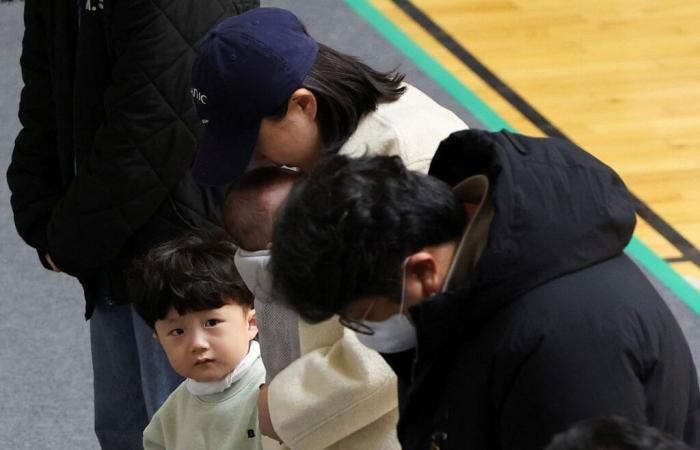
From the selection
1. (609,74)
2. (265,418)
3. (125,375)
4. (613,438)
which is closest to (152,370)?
(125,375)

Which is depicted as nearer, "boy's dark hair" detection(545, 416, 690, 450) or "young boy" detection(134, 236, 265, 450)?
"boy's dark hair" detection(545, 416, 690, 450)

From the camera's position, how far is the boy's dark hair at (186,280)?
8.68 ft

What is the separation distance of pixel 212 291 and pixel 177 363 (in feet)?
0.53

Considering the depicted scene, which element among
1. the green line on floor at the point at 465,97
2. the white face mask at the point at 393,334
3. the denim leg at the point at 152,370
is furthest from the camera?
the green line on floor at the point at 465,97

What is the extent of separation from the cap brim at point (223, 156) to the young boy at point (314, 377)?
28 mm

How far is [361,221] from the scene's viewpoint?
61.5 inches

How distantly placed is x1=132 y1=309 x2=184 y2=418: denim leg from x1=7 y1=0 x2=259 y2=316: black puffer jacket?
0.32 feet

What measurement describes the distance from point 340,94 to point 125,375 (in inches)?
48.1

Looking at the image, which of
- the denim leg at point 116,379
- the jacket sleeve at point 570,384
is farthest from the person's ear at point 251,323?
the jacket sleeve at point 570,384

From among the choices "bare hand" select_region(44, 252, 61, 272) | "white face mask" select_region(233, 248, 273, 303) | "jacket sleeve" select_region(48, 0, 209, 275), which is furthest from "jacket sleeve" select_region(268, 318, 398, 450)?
"bare hand" select_region(44, 252, 61, 272)

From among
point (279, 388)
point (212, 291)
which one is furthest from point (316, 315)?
point (212, 291)

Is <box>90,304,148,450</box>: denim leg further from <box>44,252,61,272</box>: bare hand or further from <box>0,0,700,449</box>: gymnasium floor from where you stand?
<box>0,0,700,449</box>: gymnasium floor

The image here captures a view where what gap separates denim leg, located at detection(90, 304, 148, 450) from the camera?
301 cm

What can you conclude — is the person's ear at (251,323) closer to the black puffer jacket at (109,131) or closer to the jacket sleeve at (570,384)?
the black puffer jacket at (109,131)
